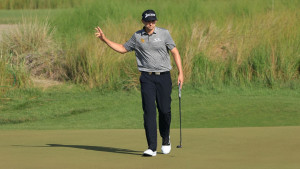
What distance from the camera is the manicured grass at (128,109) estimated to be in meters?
12.6

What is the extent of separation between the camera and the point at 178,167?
7723 millimetres

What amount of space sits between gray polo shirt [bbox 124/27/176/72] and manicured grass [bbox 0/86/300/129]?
12.7 ft

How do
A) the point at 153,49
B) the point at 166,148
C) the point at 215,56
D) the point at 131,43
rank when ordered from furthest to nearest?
the point at 215,56 < the point at 166,148 < the point at 131,43 < the point at 153,49

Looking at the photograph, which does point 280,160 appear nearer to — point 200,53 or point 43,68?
point 200,53

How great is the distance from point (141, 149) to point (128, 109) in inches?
206

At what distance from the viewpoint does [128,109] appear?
14.2 m

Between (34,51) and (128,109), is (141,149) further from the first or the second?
(34,51)

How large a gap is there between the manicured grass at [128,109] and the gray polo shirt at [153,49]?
12.7 ft

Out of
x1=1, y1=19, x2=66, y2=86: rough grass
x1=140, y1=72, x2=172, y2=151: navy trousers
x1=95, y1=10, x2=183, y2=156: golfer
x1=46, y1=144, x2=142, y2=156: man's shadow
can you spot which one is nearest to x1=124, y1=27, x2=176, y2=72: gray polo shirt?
x1=95, y1=10, x2=183, y2=156: golfer

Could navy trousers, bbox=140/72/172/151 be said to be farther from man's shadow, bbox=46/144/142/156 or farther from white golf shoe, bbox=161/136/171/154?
man's shadow, bbox=46/144/142/156

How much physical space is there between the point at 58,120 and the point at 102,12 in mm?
10766

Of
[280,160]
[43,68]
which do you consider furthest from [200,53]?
[280,160]

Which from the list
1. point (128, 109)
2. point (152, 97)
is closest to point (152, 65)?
point (152, 97)

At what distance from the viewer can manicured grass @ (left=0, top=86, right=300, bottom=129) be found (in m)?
12.6
